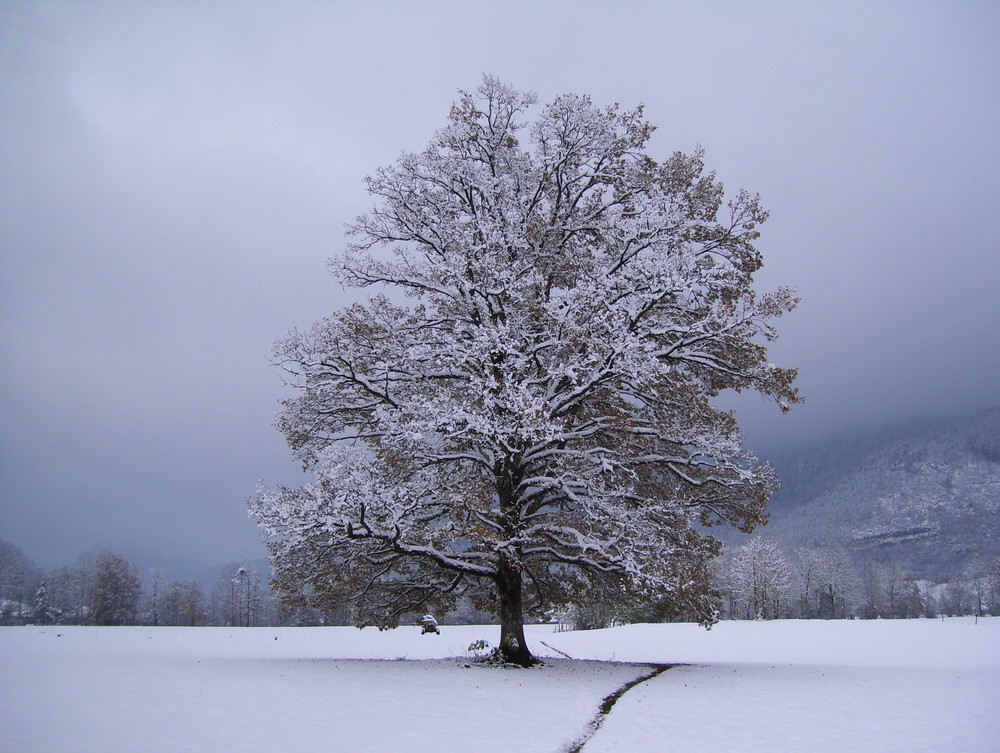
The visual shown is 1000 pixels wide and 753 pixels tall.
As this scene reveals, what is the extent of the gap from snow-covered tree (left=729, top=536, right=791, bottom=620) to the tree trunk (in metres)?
84.5

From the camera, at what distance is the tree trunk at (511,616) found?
1449cm

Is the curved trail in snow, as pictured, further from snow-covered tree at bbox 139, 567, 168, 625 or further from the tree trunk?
snow-covered tree at bbox 139, 567, 168, 625

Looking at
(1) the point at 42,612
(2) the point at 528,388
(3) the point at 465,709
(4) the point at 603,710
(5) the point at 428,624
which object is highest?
(2) the point at 528,388

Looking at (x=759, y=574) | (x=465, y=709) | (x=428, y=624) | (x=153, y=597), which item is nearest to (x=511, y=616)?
(x=428, y=624)

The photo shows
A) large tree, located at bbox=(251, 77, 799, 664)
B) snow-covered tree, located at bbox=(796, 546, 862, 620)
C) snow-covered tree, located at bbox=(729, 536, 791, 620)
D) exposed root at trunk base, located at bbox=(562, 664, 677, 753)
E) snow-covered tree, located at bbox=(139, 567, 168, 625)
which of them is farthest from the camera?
snow-covered tree, located at bbox=(796, 546, 862, 620)

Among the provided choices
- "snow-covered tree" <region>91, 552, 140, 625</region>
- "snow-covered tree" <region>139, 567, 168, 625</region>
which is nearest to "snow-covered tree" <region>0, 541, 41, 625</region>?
"snow-covered tree" <region>91, 552, 140, 625</region>

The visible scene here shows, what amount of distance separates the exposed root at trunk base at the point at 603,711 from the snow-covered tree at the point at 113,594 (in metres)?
76.9

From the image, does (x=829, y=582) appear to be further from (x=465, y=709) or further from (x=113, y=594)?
(x=465, y=709)

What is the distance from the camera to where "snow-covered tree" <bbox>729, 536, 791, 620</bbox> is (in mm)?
89844

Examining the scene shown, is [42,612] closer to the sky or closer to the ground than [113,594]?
closer to the ground

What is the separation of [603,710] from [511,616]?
443 cm

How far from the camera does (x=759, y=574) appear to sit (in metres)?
90.2

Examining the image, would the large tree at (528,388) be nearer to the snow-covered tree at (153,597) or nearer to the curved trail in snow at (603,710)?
the curved trail in snow at (603,710)

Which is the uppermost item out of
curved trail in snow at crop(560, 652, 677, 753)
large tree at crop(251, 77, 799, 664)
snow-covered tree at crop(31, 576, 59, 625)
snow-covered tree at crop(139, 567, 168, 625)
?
large tree at crop(251, 77, 799, 664)
